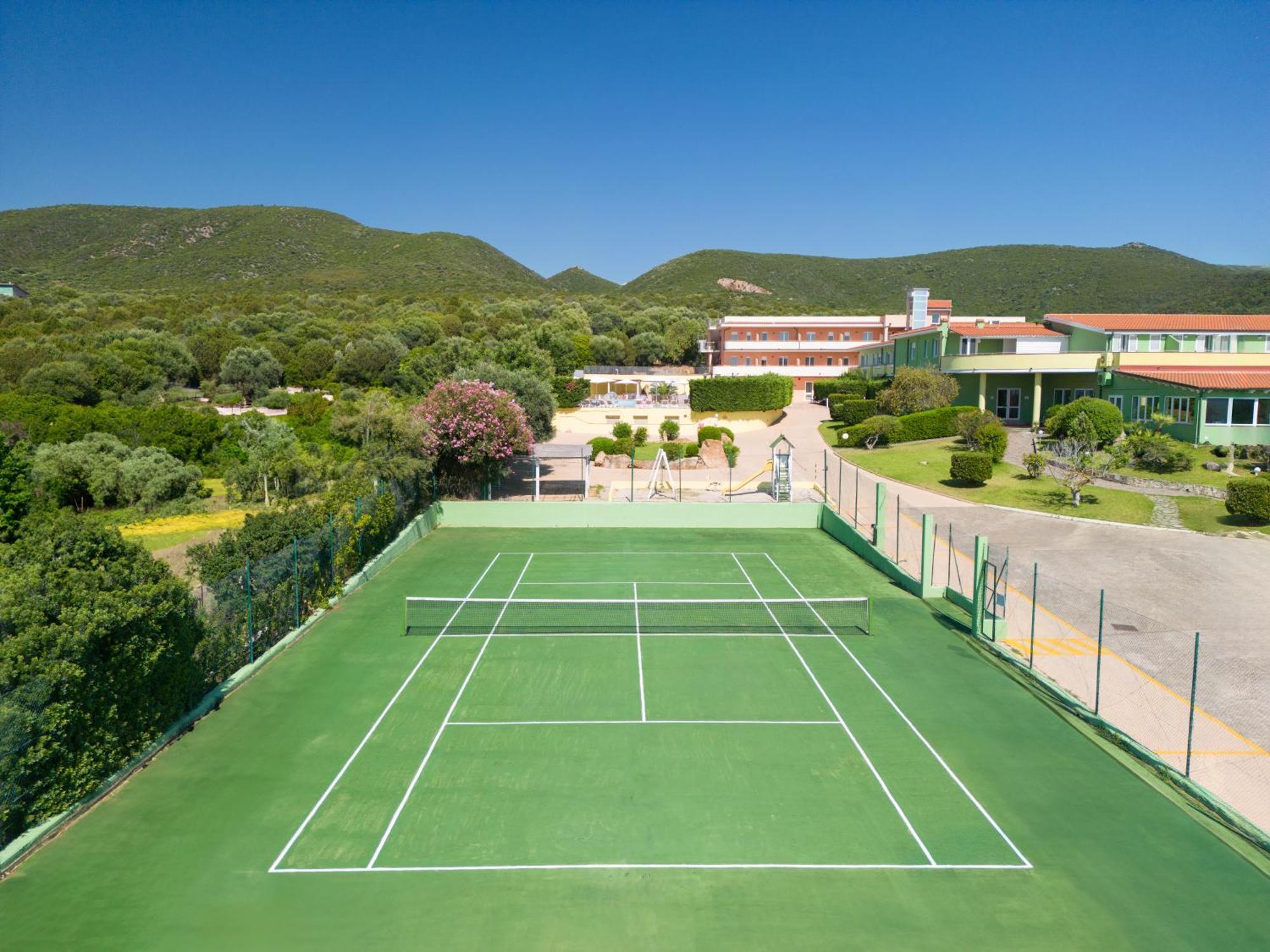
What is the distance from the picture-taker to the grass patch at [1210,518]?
80.7 ft

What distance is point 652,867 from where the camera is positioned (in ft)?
29.8

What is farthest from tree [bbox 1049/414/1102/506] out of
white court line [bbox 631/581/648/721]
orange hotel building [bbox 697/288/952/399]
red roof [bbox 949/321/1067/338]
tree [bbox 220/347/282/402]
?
tree [bbox 220/347/282/402]

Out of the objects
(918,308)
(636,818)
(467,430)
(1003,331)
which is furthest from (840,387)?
(636,818)

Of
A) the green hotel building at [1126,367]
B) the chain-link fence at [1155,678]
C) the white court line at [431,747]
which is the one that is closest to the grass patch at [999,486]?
the green hotel building at [1126,367]

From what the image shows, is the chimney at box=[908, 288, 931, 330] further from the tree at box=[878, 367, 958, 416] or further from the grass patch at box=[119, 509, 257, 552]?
the grass patch at box=[119, 509, 257, 552]

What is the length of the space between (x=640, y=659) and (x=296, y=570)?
721 cm

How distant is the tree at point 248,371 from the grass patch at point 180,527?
33.9 m

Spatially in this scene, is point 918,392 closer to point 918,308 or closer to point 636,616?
point 918,308

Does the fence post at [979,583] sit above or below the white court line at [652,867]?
above

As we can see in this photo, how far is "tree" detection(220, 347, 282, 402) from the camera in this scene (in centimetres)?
6247

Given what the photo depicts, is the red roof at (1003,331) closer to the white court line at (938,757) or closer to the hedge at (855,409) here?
the hedge at (855,409)

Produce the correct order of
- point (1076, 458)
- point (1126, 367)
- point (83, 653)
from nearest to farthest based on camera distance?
point (83, 653)
point (1076, 458)
point (1126, 367)

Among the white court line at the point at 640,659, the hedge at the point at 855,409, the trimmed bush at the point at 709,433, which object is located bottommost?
the white court line at the point at 640,659

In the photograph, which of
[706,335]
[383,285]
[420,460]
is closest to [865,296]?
[706,335]
